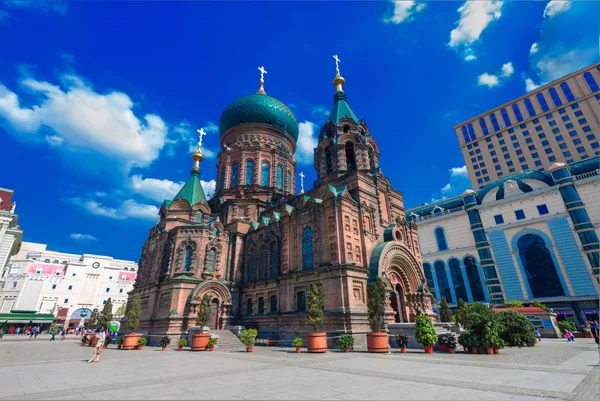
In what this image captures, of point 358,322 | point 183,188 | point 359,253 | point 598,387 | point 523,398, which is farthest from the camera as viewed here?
point 183,188

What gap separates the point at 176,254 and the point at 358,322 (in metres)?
17.0

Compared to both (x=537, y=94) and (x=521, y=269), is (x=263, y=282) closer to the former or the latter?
(x=521, y=269)

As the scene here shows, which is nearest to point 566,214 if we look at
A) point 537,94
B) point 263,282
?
A: point 263,282

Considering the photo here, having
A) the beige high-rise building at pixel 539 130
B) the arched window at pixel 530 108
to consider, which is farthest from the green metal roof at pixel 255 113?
the arched window at pixel 530 108

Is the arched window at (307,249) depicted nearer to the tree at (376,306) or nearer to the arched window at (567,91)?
the tree at (376,306)

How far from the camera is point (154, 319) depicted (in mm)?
25688

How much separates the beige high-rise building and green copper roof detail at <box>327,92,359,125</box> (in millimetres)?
60614

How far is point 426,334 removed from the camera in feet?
51.0

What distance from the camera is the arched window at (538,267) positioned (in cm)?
3328

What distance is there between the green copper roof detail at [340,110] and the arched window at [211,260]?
17355 millimetres

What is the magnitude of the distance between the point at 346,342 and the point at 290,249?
30.8ft

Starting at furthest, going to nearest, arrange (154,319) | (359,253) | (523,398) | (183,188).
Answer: (183,188), (154,319), (359,253), (523,398)

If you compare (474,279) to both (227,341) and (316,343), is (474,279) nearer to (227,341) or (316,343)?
(316,343)

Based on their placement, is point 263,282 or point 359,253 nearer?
point 359,253
